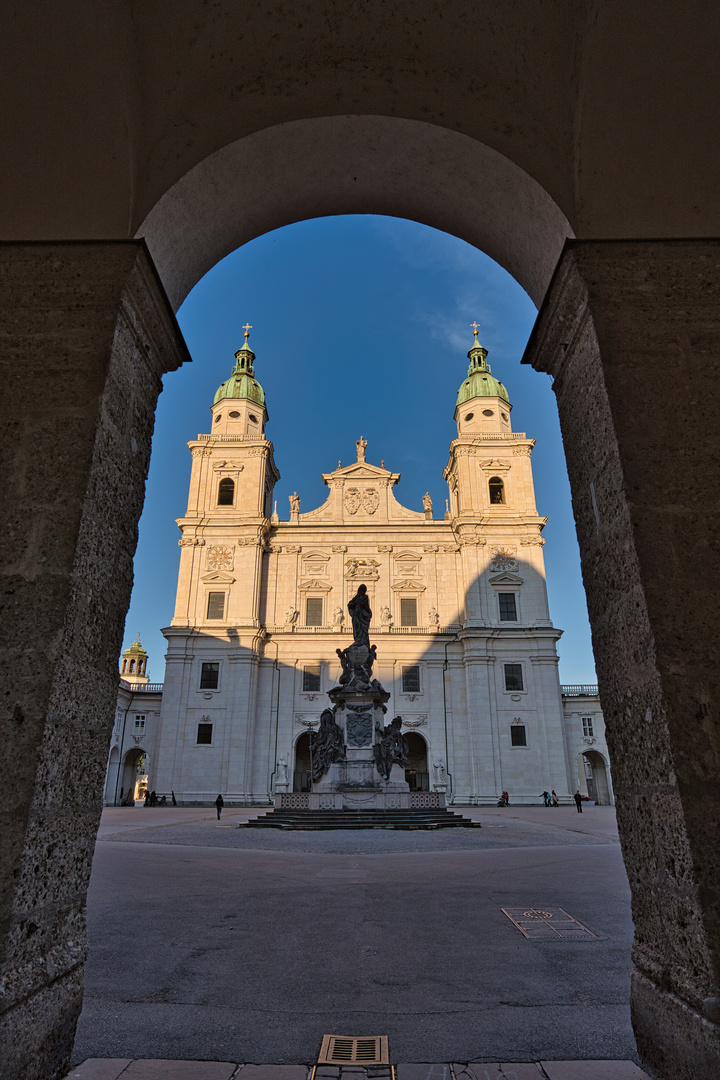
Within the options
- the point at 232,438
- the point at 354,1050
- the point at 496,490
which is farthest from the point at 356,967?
the point at 232,438

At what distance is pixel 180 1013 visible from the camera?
272cm

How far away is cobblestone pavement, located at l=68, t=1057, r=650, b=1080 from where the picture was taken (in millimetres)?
2125

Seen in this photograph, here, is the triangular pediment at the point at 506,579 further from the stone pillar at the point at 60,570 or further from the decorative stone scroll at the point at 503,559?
the stone pillar at the point at 60,570

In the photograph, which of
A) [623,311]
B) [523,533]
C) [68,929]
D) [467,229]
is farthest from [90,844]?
[523,533]

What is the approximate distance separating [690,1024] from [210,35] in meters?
5.17

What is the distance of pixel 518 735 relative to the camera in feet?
104

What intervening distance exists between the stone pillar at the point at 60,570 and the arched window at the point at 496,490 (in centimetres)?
3415

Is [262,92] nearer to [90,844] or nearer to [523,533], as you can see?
[90,844]

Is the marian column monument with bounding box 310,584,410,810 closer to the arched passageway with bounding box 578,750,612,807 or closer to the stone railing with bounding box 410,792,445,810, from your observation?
the stone railing with bounding box 410,792,445,810

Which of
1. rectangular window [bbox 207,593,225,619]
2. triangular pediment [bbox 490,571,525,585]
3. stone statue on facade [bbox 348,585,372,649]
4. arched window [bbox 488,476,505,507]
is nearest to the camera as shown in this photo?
stone statue on facade [bbox 348,585,372,649]

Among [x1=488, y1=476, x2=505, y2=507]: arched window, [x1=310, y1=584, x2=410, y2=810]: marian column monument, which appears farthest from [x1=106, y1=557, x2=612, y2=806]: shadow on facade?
[x1=310, y1=584, x2=410, y2=810]: marian column monument

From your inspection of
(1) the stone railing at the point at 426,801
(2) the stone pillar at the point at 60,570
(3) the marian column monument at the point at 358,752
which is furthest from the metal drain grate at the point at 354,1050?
(1) the stone railing at the point at 426,801

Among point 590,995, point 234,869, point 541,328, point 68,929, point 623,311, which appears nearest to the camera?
point 68,929

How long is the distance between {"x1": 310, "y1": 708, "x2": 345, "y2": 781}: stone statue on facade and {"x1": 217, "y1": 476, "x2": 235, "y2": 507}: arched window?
68.5 ft
